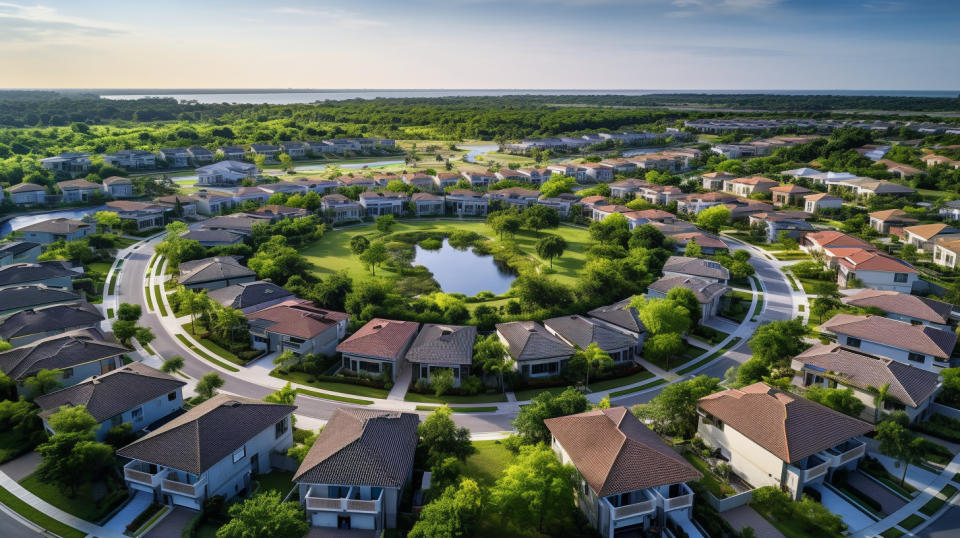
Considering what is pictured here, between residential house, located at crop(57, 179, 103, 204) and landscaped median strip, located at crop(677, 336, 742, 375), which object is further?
residential house, located at crop(57, 179, 103, 204)

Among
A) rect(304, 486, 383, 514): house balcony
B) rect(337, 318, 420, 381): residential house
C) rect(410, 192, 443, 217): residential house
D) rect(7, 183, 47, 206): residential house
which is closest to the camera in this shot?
rect(304, 486, 383, 514): house balcony

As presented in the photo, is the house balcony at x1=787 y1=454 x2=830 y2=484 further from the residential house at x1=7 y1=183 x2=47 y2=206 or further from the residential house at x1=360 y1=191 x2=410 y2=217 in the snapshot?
the residential house at x1=7 y1=183 x2=47 y2=206

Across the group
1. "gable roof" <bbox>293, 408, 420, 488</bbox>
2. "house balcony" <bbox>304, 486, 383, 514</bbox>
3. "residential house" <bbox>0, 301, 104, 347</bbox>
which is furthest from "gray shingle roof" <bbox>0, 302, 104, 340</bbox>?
"house balcony" <bbox>304, 486, 383, 514</bbox>

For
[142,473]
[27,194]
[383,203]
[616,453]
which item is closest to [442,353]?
[616,453]

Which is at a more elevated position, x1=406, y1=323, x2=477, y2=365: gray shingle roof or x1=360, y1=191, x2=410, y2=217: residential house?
x1=360, y1=191, x2=410, y2=217: residential house

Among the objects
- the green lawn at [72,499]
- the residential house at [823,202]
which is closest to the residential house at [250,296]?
the green lawn at [72,499]

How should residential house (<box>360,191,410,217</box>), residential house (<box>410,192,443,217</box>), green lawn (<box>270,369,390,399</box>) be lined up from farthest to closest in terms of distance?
1. residential house (<box>410,192,443,217</box>)
2. residential house (<box>360,191,410,217</box>)
3. green lawn (<box>270,369,390,399</box>)

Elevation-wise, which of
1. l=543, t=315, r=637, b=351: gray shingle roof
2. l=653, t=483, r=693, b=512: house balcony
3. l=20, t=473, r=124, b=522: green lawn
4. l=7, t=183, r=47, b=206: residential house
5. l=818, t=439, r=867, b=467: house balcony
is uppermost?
l=7, t=183, r=47, b=206: residential house
